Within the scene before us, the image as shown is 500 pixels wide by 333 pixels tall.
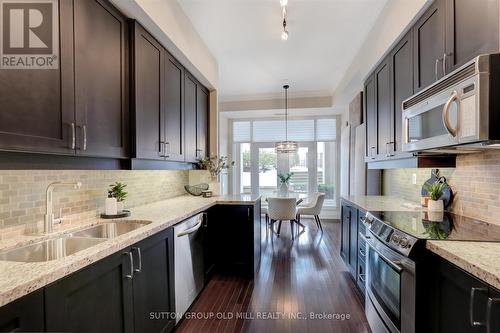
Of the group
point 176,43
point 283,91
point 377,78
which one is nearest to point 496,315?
point 377,78

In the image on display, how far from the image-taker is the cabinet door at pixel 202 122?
3268mm

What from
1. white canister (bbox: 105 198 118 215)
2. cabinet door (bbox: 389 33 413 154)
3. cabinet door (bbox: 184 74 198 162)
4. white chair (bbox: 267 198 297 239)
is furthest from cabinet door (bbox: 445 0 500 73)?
white chair (bbox: 267 198 297 239)

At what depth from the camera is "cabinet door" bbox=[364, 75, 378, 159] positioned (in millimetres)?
2808

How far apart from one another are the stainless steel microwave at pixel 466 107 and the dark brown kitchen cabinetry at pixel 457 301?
618mm

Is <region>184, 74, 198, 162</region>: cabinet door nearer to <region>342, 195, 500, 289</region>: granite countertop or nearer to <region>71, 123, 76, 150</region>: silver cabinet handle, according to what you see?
<region>71, 123, 76, 150</region>: silver cabinet handle

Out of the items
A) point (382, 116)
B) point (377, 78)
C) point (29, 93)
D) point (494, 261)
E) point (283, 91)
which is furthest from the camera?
point (283, 91)

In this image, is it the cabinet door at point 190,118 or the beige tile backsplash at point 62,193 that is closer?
the beige tile backsplash at point 62,193

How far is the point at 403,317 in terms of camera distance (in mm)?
1433

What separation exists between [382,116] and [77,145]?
265cm

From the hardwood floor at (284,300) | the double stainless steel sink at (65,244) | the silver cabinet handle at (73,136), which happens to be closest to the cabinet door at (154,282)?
the double stainless steel sink at (65,244)

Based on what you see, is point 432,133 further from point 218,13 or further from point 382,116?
point 218,13

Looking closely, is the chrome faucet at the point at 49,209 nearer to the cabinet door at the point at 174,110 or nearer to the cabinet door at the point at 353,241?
the cabinet door at the point at 174,110

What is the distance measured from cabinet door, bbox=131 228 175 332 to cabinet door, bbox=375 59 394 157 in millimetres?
2165

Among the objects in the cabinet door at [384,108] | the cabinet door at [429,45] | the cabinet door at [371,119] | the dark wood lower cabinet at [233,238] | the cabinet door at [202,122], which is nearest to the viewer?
the cabinet door at [429,45]
